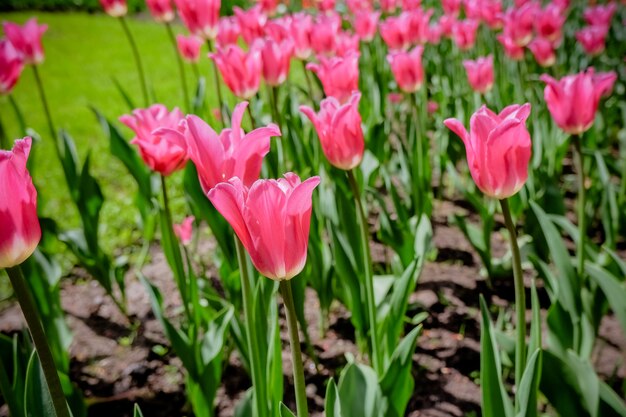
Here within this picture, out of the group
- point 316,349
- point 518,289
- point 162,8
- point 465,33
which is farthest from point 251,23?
point 518,289

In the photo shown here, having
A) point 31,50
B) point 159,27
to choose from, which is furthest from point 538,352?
point 159,27

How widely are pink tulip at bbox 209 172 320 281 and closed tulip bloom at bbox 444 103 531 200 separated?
0.39m

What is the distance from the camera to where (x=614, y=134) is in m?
3.95

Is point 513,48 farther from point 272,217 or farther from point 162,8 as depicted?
point 272,217

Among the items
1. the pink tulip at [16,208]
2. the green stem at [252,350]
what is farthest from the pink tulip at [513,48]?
the pink tulip at [16,208]

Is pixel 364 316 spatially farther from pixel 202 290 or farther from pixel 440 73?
pixel 440 73

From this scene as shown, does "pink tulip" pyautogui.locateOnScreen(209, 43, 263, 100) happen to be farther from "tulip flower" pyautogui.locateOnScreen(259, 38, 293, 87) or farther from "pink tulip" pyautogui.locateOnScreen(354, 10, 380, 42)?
"pink tulip" pyautogui.locateOnScreen(354, 10, 380, 42)

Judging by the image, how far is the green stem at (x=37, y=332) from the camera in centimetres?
81

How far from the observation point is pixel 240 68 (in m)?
1.92

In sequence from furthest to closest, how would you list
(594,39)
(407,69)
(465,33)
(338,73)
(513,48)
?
(465,33), (594,39), (513,48), (407,69), (338,73)

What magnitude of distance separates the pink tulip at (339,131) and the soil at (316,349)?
0.91 m

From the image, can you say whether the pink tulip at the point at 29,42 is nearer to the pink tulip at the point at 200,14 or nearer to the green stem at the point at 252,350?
the pink tulip at the point at 200,14

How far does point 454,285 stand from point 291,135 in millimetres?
991

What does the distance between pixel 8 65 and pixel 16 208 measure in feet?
5.24
